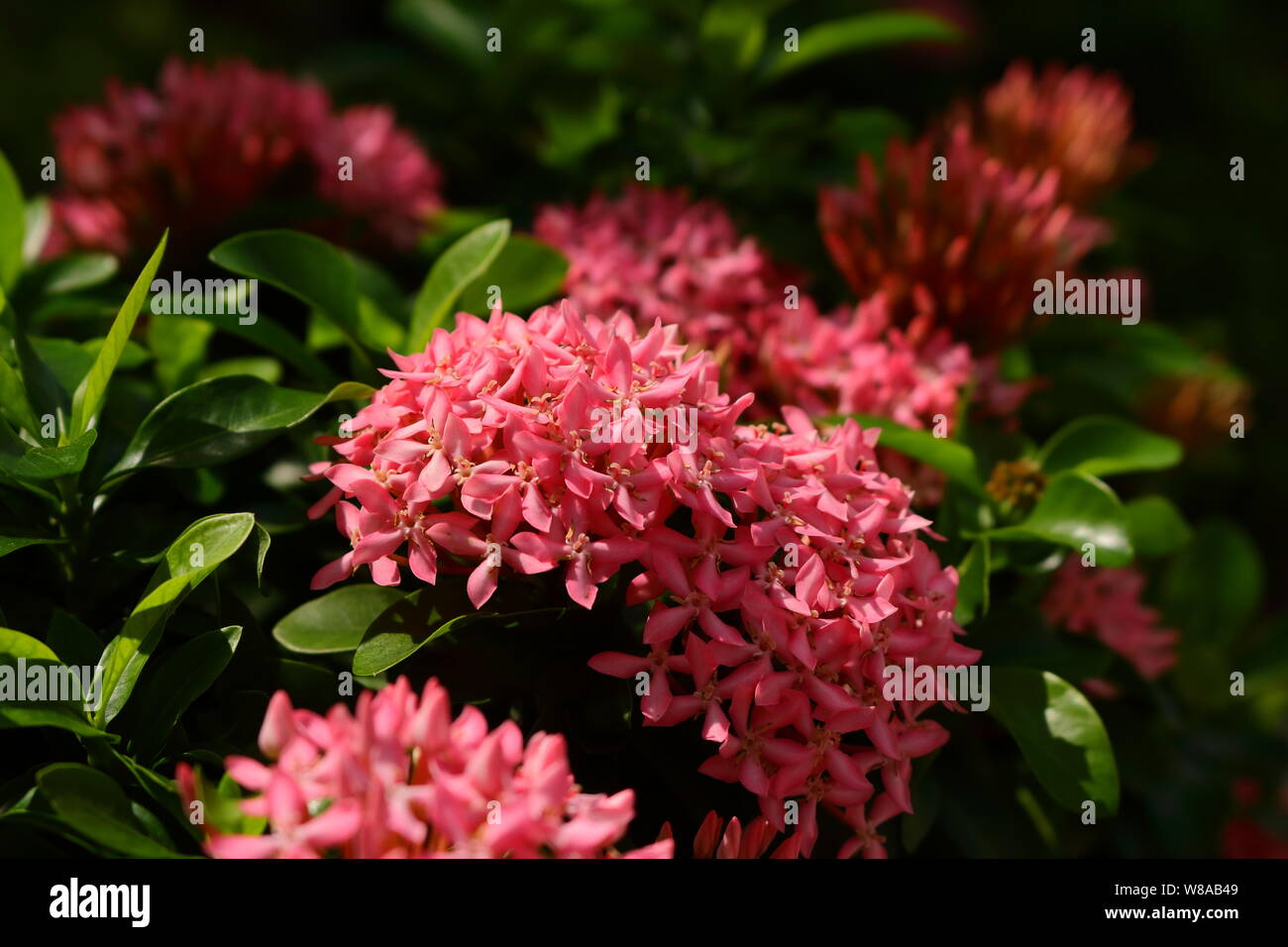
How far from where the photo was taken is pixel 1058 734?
1154 mm

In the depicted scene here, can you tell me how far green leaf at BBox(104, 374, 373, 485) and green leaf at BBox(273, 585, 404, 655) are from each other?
0.18 m

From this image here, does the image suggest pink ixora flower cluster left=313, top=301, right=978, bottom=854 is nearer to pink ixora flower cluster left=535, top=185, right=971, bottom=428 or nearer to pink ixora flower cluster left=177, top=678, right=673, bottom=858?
pink ixora flower cluster left=177, top=678, right=673, bottom=858

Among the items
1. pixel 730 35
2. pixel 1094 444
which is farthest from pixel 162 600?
pixel 730 35

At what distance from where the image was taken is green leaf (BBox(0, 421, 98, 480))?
985 mm

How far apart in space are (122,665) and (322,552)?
0.29 m

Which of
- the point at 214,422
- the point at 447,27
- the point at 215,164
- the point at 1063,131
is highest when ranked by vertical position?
the point at 447,27

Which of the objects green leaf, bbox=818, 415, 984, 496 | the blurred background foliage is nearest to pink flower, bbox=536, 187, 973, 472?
green leaf, bbox=818, 415, 984, 496

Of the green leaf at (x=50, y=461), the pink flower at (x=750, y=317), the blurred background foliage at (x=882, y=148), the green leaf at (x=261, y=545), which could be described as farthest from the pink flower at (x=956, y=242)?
the green leaf at (x=50, y=461)

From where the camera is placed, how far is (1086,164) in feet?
6.55

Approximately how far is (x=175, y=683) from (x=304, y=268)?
1.67ft

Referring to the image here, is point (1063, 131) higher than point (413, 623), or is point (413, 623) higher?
point (1063, 131)

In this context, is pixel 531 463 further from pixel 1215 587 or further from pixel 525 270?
pixel 1215 587

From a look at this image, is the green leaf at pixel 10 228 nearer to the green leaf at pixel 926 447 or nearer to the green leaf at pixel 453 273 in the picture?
the green leaf at pixel 453 273

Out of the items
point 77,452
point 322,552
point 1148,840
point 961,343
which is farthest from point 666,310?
point 1148,840
